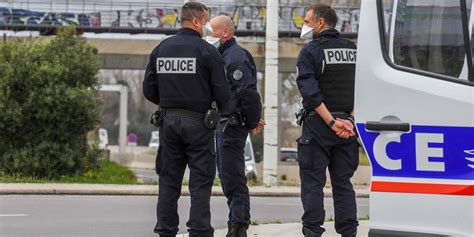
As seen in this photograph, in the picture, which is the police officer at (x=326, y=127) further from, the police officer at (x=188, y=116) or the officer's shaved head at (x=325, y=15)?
the police officer at (x=188, y=116)

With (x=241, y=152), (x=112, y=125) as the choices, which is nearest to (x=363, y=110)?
(x=241, y=152)

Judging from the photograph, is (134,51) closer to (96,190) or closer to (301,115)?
(96,190)

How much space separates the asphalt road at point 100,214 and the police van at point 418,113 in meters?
5.26

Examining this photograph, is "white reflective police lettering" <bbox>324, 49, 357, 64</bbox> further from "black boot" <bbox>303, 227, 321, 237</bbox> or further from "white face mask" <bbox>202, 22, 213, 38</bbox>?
"black boot" <bbox>303, 227, 321, 237</bbox>

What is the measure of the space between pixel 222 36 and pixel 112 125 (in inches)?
3566

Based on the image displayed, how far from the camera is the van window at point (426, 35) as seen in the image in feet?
19.7

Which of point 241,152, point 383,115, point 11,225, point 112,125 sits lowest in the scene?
point 112,125

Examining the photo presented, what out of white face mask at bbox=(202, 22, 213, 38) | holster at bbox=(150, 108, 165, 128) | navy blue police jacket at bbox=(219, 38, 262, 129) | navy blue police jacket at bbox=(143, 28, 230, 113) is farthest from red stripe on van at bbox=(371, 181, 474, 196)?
navy blue police jacket at bbox=(219, 38, 262, 129)

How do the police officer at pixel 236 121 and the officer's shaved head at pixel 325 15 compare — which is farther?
the police officer at pixel 236 121

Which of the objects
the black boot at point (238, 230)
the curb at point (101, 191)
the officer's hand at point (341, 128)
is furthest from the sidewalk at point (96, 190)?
the officer's hand at point (341, 128)

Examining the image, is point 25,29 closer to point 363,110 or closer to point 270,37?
point 270,37

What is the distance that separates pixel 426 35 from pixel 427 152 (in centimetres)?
66

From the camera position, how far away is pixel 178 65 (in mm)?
7992

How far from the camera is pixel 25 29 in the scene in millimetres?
38750
